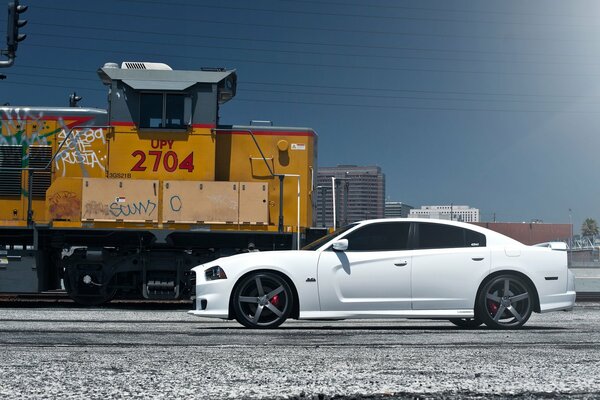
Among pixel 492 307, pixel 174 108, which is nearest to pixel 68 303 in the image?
pixel 174 108

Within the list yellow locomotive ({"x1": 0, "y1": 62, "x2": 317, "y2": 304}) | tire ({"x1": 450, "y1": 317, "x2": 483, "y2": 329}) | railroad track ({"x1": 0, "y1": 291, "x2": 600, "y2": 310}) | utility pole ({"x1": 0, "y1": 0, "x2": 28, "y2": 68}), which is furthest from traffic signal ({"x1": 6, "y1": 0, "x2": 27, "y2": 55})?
tire ({"x1": 450, "y1": 317, "x2": 483, "y2": 329})

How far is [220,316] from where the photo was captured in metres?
8.71

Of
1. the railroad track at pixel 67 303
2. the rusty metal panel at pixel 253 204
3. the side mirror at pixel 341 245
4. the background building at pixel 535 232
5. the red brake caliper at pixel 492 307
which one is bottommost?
the railroad track at pixel 67 303

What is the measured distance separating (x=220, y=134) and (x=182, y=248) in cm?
217

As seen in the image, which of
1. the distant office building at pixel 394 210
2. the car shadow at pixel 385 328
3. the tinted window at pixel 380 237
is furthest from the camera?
the distant office building at pixel 394 210

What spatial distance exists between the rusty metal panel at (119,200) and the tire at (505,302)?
21.2ft

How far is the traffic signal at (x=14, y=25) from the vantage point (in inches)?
610

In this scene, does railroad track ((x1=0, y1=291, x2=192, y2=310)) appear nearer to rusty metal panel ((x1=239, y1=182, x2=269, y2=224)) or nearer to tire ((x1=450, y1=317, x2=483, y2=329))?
rusty metal panel ((x1=239, y1=182, x2=269, y2=224))

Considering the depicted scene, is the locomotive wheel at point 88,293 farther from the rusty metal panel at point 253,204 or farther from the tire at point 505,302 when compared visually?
the tire at point 505,302

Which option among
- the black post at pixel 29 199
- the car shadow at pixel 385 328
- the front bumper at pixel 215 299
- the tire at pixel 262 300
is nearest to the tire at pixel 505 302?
the car shadow at pixel 385 328

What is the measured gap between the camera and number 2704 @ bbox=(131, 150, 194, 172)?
1328 cm

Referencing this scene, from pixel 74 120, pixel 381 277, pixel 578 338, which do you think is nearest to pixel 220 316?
pixel 381 277

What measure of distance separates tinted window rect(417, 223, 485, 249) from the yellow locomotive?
15.3ft

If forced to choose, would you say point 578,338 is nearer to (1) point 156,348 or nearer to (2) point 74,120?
(1) point 156,348
